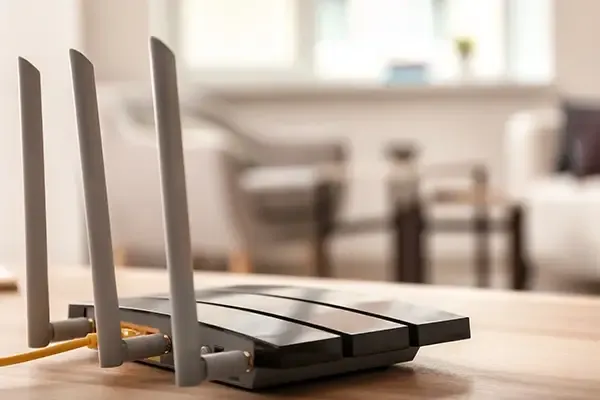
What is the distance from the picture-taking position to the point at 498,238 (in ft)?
13.1

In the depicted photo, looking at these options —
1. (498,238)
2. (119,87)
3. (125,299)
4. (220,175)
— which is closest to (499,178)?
(498,238)

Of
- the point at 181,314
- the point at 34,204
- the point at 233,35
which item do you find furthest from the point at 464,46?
the point at 181,314

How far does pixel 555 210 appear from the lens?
287 centimetres

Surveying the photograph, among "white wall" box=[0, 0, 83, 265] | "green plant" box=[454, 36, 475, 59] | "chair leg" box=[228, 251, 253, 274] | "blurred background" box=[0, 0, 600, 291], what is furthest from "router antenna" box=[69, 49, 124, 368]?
"green plant" box=[454, 36, 475, 59]

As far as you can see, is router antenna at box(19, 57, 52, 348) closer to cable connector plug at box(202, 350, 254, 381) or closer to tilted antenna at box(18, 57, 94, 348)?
tilted antenna at box(18, 57, 94, 348)

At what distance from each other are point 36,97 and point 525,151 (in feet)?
9.61

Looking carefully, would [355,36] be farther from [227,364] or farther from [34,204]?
[227,364]

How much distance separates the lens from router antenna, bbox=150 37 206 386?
0.40 m

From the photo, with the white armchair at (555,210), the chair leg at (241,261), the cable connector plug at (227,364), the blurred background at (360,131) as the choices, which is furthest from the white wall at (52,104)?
the cable connector plug at (227,364)

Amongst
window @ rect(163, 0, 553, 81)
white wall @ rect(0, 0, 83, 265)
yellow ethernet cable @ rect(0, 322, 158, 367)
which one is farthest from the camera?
window @ rect(163, 0, 553, 81)

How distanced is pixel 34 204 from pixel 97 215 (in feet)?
0.32

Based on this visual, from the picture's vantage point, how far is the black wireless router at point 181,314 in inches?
15.9

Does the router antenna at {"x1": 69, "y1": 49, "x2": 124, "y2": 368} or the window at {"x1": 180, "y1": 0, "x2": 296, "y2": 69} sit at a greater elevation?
the window at {"x1": 180, "y1": 0, "x2": 296, "y2": 69}

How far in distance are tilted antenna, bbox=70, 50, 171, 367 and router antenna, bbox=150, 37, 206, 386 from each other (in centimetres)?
7
